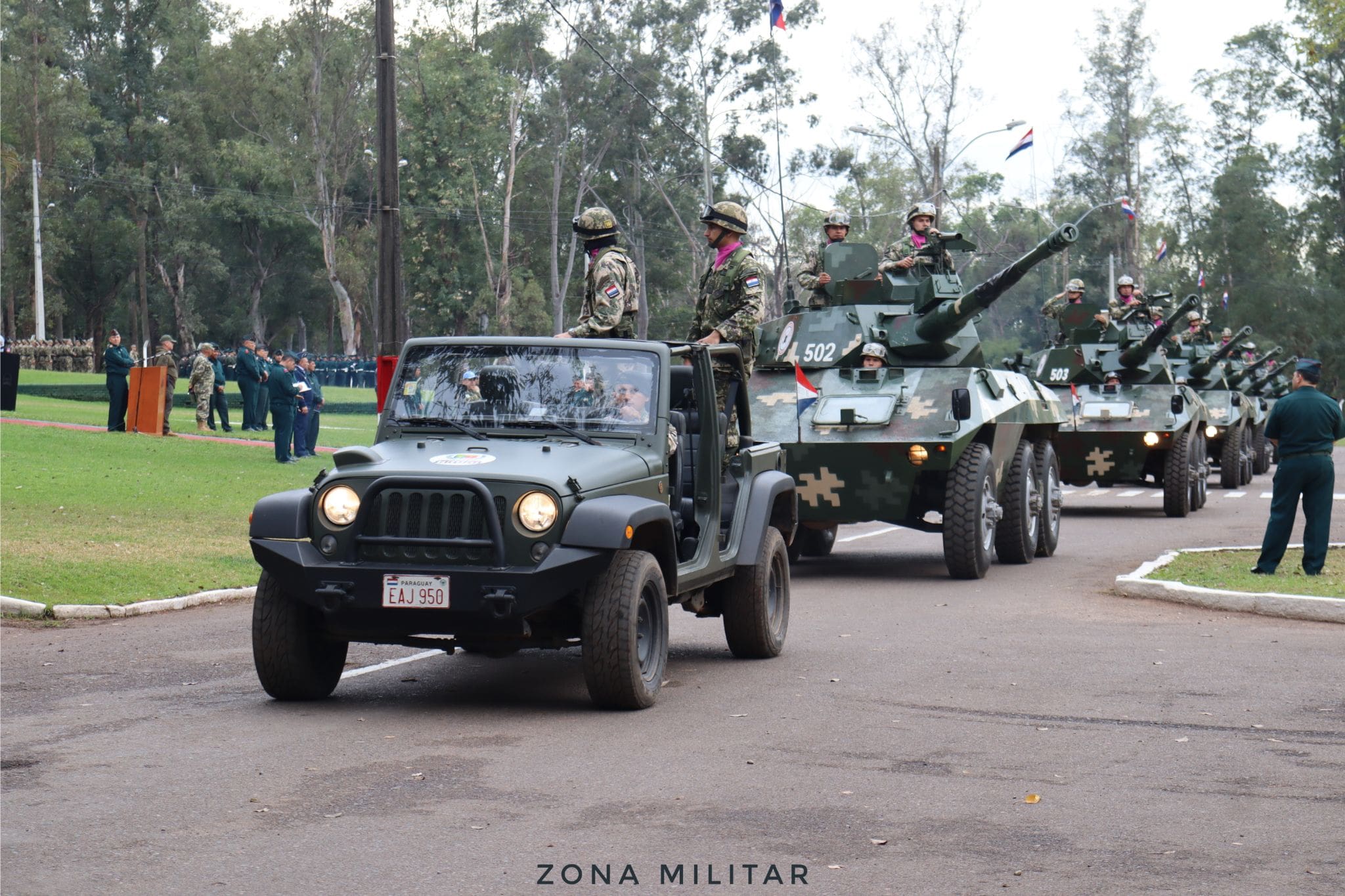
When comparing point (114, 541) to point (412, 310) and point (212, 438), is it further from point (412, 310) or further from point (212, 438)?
point (412, 310)

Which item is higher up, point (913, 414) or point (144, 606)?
point (913, 414)

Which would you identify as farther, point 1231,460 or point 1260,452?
point 1260,452

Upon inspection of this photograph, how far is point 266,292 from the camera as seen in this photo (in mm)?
85500

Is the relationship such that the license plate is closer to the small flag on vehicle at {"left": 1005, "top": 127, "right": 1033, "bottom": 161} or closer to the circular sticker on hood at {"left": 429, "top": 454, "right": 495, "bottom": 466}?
the circular sticker on hood at {"left": 429, "top": 454, "right": 495, "bottom": 466}

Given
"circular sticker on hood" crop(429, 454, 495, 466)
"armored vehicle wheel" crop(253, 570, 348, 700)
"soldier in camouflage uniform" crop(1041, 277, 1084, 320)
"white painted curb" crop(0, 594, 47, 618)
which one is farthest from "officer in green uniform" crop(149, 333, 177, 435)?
"circular sticker on hood" crop(429, 454, 495, 466)

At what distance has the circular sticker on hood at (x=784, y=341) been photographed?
635 inches

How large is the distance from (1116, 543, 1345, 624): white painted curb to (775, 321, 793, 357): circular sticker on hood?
3.86 m

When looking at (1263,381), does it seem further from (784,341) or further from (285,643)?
(285,643)

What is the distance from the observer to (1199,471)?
23906 mm

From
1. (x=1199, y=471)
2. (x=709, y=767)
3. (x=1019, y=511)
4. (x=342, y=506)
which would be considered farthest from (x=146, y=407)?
(x=709, y=767)

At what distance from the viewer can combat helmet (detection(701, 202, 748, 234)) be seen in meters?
10.8

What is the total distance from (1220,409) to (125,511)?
754 inches

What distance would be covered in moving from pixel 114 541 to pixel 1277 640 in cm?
968

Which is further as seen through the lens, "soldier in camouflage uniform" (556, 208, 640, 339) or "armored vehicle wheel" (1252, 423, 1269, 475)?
"armored vehicle wheel" (1252, 423, 1269, 475)
